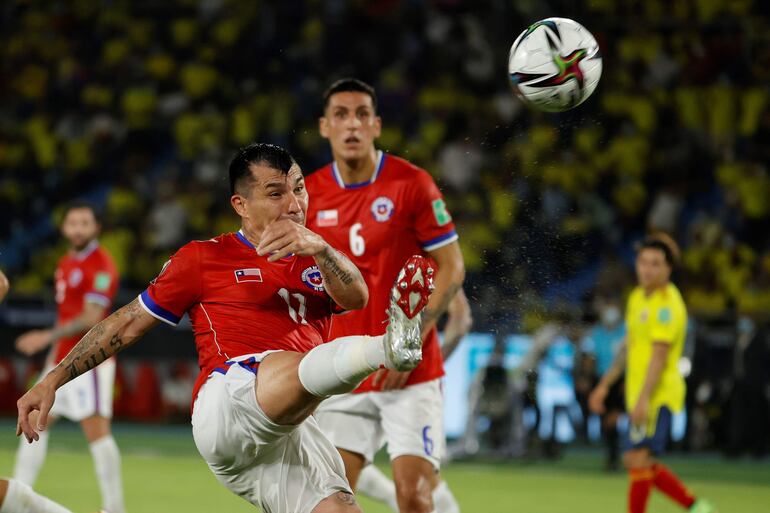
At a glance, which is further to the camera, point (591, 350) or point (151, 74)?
point (151, 74)

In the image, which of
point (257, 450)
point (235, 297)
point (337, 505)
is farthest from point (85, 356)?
point (337, 505)

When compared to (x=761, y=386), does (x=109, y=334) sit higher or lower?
higher

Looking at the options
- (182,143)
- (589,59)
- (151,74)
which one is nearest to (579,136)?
(182,143)

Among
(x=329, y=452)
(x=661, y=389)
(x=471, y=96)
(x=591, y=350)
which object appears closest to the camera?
(x=329, y=452)

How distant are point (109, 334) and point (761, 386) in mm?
9218

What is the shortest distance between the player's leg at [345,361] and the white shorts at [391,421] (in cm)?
184

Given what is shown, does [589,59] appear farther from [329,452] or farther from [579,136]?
[579,136]

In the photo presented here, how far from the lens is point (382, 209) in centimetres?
632

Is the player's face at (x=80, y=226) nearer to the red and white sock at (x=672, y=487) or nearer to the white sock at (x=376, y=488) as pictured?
the white sock at (x=376, y=488)

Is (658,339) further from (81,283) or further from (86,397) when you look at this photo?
(81,283)

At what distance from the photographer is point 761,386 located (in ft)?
40.7

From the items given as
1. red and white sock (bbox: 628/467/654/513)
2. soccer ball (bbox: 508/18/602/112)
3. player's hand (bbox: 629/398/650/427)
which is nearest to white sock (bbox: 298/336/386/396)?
soccer ball (bbox: 508/18/602/112)

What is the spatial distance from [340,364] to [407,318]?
0.30 metres

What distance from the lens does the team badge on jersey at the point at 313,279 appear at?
15.6ft
